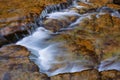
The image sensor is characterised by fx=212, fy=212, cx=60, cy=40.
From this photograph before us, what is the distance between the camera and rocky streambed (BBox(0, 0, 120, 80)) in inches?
187

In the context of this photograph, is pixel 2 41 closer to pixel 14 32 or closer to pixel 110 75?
pixel 14 32

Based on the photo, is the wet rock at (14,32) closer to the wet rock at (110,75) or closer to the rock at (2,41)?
the rock at (2,41)

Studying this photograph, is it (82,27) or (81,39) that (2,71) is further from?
(82,27)

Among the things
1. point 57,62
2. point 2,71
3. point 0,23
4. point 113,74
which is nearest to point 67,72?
point 57,62

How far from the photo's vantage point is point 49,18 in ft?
24.4

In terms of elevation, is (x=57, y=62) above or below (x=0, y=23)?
below

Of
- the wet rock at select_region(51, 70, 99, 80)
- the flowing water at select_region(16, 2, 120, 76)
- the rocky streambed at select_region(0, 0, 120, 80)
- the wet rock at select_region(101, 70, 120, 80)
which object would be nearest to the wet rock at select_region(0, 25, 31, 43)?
the rocky streambed at select_region(0, 0, 120, 80)

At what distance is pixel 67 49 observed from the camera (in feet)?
18.6

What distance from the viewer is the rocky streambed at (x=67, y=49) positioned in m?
4.76

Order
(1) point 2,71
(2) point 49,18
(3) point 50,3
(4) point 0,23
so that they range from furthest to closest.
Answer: (3) point 50,3
(2) point 49,18
(4) point 0,23
(1) point 2,71

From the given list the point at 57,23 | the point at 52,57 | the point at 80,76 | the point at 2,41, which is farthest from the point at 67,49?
the point at 2,41

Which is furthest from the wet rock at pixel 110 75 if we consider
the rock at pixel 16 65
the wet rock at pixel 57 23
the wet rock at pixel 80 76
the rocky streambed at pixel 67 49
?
the wet rock at pixel 57 23

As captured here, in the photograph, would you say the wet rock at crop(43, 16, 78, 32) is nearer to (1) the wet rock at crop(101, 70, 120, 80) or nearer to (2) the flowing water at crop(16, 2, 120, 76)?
(2) the flowing water at crop(16, 2, 120, 76)

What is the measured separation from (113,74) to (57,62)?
4.50 feet
